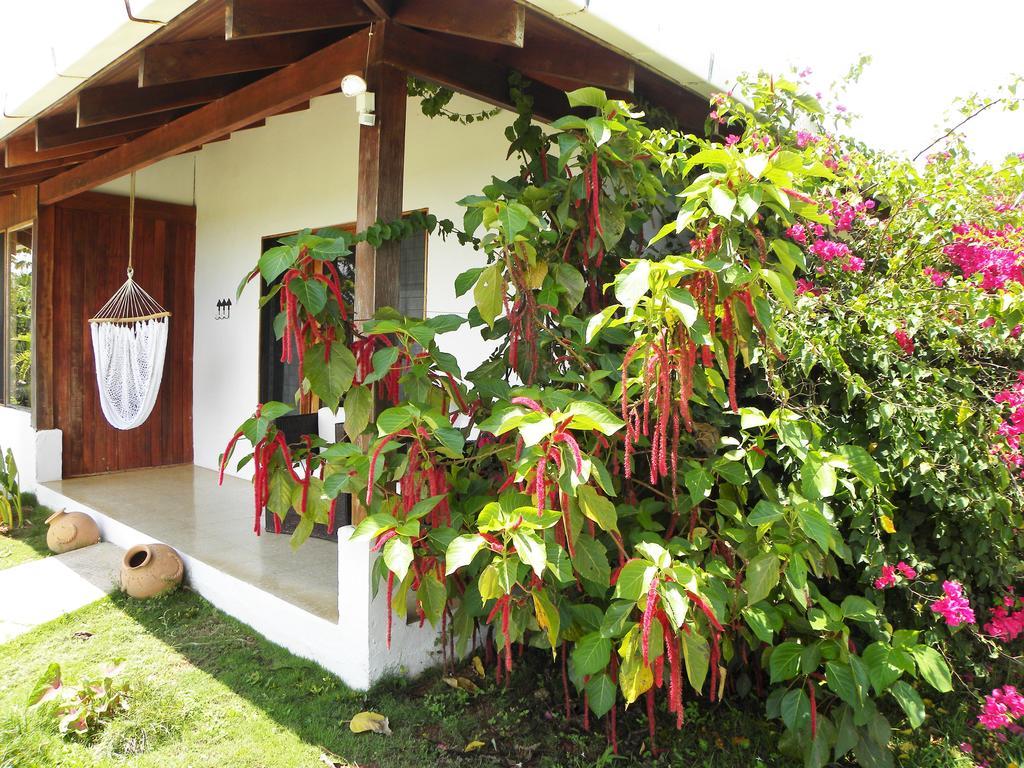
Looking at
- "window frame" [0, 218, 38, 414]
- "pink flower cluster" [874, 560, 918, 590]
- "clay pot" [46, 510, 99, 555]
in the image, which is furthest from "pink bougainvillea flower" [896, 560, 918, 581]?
"window frame" [0, 218, 38, 414]

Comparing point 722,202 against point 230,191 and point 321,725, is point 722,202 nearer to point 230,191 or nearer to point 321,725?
point 321,725

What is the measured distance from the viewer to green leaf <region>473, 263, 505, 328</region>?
6.89 feet

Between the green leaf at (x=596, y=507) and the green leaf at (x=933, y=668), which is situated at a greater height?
the green leaf at (x=596, y=507)

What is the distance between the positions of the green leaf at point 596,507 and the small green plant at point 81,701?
67.2 inches

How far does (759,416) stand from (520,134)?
131 cm

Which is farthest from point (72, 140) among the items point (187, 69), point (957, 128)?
point (957, 128)

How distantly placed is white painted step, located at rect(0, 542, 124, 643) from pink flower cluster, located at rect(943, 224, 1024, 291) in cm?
378

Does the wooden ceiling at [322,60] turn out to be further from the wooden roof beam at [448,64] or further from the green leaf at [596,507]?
the green leaf at [596,507]

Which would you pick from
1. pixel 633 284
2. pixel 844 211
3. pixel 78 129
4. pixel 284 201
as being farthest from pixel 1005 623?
pixel 284 201

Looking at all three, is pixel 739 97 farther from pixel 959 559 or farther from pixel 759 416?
pixel 959 559

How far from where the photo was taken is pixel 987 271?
244cm

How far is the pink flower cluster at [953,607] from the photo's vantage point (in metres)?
2.10

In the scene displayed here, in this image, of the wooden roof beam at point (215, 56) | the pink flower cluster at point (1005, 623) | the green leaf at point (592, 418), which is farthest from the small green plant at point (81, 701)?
the pink flower cluster at point (1005, 623)

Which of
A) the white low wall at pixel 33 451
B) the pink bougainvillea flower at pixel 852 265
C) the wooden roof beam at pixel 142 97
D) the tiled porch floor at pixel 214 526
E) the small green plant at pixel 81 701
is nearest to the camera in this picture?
the small green plant at pixel 81 701
